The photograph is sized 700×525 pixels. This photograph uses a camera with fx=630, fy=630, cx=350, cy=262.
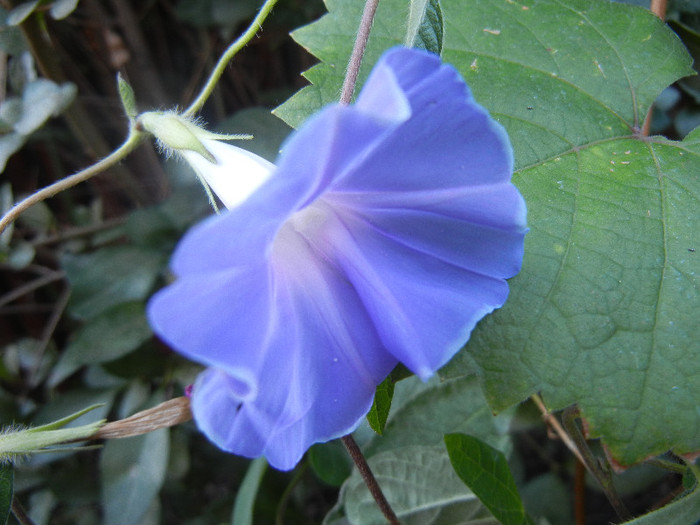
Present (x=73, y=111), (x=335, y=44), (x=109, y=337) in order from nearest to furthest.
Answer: (x=335, y=44) → (x=109, y=337) → (x=73, y=111)

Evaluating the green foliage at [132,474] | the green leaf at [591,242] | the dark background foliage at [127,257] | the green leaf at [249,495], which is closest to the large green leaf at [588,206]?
the green leaf at [591,242]

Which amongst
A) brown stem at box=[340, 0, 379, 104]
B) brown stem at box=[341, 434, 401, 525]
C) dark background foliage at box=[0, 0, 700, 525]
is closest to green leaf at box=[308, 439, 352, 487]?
dark background foliage at box=[0, 0, 700, 525]

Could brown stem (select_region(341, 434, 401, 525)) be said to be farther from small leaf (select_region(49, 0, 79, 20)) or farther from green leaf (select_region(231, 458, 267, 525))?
small leaf (select_region(49, 0, 79, 20))

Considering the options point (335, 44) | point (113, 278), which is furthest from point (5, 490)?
point (335, 44)

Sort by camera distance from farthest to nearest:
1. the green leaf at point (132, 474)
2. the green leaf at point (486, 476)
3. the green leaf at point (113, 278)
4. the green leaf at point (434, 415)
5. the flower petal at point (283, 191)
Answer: the green leaf at point (113, 278) < the green leaf at point (132, 474) < the green leaf at point (434, 415) < the green leaf at point (486, 476) < the flower petal at point (283, 191)

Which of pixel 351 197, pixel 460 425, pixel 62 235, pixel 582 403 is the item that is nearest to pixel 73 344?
pixel 62 235

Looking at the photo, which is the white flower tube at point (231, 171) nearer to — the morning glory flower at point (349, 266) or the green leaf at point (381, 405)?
the morning glory flower at point (349, 266)

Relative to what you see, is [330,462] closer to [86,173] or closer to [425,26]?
[86,173]
